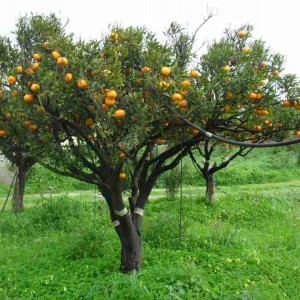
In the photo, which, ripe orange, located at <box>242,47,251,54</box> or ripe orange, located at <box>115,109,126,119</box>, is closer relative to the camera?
ripe orange, located at <box>115,109,126,119</box>

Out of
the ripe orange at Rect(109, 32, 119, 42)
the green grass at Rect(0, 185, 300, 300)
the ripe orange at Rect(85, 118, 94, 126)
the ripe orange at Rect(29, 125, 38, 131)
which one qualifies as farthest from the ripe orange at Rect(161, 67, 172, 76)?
the green grass at Rect(0, 185, 300, 300)

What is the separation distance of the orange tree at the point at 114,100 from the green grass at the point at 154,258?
1.84ft

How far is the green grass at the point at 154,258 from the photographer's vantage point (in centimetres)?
416

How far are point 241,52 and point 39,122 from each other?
Answer: 7.81 ft

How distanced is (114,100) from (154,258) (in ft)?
7.99

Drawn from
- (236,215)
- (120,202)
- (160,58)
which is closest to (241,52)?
(160,58)

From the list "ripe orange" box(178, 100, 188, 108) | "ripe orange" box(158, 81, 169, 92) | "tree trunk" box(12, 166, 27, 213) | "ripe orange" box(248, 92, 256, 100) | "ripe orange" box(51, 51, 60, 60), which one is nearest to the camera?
"ripe orange" box(51, 51, 60, 60)

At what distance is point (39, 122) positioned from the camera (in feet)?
12.8

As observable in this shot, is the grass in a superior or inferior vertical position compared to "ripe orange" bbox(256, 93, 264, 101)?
inferior

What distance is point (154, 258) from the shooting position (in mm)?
5195

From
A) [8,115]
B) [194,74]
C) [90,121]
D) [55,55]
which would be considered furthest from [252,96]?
[8,115]

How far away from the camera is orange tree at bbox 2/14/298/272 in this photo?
366 centimetres

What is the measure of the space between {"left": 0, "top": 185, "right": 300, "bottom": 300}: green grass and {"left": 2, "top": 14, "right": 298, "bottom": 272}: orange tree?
56 centimetres

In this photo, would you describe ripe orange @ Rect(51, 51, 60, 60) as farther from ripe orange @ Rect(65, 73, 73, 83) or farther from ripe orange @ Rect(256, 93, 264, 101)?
ripe orange @ Rect(256, 93, 264, 101)
